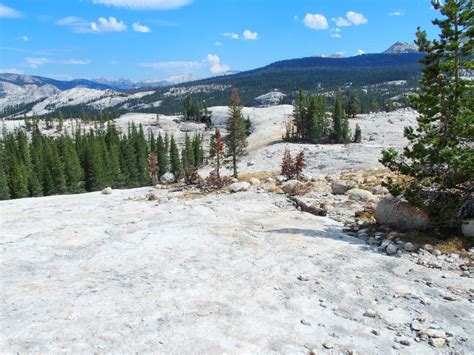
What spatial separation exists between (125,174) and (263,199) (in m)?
90.9

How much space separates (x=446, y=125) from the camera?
1955cm

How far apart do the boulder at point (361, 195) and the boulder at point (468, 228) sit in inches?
348

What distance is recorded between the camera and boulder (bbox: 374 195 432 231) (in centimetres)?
1973

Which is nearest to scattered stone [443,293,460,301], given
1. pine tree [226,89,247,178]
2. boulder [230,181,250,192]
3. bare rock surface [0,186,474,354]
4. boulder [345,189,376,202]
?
bare rock surface [0,186,474,354]

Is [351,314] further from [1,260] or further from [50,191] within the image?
[50,191]

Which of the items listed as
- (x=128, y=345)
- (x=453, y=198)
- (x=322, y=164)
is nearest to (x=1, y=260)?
(x=128, y=345)

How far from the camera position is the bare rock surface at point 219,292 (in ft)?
35.5

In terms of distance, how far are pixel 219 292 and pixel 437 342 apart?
6836mm

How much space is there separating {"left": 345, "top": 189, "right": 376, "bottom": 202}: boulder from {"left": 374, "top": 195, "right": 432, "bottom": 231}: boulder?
609 cm

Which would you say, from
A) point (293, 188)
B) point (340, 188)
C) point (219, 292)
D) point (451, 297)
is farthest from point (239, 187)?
point (451, 297)

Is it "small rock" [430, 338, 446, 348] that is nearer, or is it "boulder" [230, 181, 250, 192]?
"small rock" [430, 338, 446, 348]

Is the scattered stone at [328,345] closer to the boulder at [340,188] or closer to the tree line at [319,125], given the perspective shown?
the boulder at [340,188]

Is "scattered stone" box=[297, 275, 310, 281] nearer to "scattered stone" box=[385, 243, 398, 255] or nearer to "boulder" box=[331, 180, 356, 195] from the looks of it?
"scattered stone" box=[385, 243, 398, 255]

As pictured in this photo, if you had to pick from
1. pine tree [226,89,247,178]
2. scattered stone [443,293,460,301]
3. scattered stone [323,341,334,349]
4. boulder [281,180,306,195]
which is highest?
pine tree [226,89,247,178]
